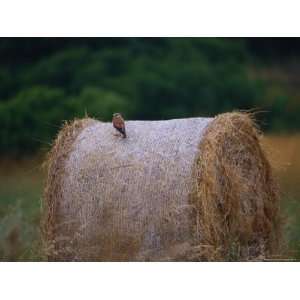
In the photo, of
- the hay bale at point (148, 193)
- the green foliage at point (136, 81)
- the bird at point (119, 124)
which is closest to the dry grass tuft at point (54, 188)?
the hay bale at point (148, 193)

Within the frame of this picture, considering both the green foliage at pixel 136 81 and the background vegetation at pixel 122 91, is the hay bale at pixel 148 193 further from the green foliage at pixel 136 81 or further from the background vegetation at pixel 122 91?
the green foliage at pixel 136 81

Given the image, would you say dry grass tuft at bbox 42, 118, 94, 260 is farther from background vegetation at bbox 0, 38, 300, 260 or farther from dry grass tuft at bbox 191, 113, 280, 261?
dry grass tuft at bbox 191, 113, 280, 261

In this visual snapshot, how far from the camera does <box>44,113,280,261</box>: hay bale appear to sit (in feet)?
16.3

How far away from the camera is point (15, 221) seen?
5.77m

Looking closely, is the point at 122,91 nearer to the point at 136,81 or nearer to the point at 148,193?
the point at 136,81

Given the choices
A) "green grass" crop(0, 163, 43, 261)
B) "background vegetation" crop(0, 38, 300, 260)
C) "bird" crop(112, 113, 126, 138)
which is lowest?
"green grass" crop(0, 163, 43, 261)

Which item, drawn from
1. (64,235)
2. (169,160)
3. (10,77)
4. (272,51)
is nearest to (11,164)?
(10,77)

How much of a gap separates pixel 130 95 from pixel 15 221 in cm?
344

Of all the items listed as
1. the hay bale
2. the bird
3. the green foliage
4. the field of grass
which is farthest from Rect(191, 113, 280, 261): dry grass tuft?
the green foliage

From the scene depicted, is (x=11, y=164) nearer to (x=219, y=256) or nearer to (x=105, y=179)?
(x=105, y=179)

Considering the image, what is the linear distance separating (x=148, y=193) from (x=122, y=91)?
162 inches

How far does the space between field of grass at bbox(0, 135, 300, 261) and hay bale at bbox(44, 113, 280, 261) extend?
0.87ft

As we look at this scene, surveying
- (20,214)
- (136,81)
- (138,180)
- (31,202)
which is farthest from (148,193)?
(136,81)

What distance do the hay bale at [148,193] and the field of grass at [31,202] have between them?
0.27 meters
